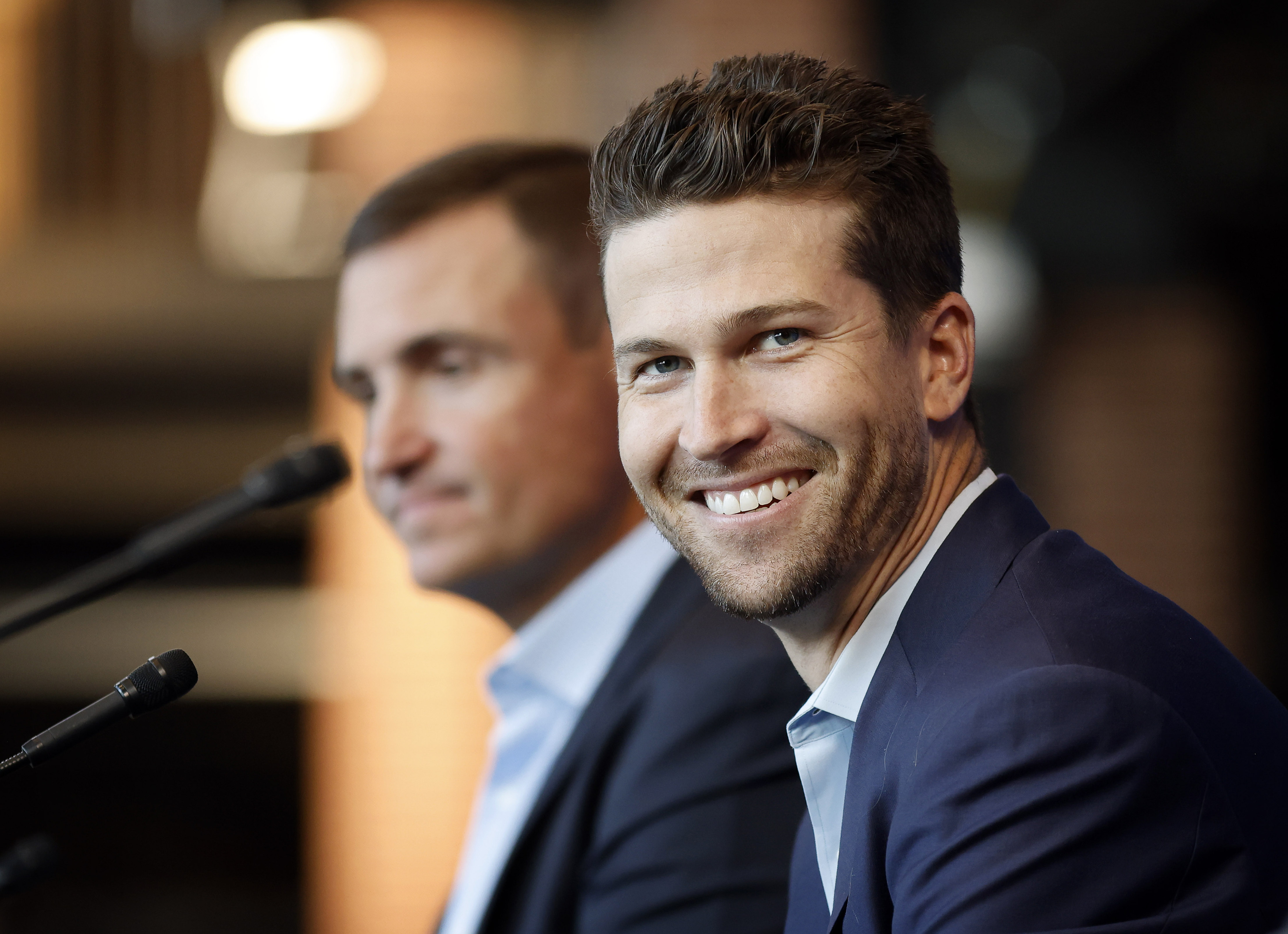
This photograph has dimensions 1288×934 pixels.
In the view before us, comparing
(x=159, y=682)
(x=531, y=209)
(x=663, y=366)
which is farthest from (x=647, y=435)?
(x=531, y=209)

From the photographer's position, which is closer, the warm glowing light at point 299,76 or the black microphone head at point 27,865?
the black microphone head at point 27,865

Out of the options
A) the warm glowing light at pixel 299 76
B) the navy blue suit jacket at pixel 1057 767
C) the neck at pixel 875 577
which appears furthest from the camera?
the warm glowing light at pixel 299 76

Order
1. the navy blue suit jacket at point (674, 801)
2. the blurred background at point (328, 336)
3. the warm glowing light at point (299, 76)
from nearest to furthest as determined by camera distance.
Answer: the navy blue suit jacket at point (674, 801) < the warm glowing light at point (299, 76) < the blurred background at point (328, 336)

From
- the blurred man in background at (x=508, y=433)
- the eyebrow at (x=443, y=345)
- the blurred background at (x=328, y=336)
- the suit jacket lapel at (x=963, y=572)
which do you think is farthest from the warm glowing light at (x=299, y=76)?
the suit jacket lapel at (x=963, y=572)

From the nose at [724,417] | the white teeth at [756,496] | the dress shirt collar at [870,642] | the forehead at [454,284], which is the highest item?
Result: the forehead at [454,284]

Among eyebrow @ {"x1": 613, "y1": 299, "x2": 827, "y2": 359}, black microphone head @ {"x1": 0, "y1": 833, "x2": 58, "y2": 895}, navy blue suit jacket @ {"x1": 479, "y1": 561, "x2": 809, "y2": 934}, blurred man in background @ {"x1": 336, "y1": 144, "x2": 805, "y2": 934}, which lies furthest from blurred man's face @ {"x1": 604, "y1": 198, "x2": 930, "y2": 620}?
black microphone head @ {"x1": 0, "y1": 833, "x2": 58, "y2": 895}

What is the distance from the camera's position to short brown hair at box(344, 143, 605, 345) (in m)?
1.57

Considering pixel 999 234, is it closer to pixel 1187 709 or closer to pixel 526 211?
pixel 526 211

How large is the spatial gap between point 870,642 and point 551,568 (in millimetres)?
683

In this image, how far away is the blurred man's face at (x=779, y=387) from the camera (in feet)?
3.08

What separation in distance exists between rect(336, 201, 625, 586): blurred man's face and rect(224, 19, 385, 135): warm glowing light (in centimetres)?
231

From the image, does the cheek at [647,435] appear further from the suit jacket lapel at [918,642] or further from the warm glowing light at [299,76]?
the warm glowing light at [299,76]

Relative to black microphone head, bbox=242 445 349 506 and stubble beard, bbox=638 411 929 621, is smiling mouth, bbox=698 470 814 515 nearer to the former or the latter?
stubble beard, bbox=638 411 929 621

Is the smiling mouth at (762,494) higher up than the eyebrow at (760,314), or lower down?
lower down
